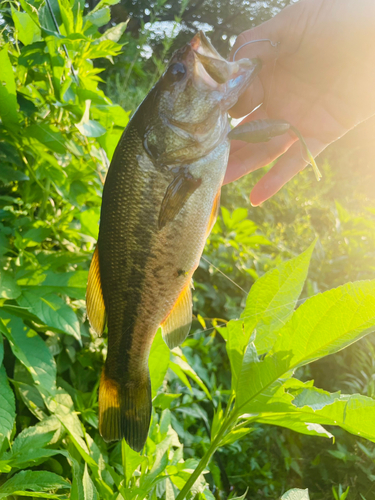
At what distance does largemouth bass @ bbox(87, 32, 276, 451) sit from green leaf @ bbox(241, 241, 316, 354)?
0.81ft

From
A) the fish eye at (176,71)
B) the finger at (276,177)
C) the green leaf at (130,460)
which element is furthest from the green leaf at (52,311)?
the finger at (276,177)

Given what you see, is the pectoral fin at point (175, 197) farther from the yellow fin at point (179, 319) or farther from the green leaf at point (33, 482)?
the green leaf at point (33, 482)

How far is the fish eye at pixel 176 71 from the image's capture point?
1.03 meters

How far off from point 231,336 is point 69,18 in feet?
3.66

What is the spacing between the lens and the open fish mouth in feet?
3.30

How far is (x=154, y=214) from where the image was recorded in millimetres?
969

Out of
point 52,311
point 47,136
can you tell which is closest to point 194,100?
point 47,136

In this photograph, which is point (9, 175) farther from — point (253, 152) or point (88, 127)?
point (253, 152)

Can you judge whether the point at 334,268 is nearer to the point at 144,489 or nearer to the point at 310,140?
the point at 310,140

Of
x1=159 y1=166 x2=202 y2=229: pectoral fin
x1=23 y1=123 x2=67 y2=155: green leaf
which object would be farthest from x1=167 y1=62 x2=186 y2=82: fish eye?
x1=23 y1=123 x2=67 y2=155: green leaf

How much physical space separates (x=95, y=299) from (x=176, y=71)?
0.64 meters

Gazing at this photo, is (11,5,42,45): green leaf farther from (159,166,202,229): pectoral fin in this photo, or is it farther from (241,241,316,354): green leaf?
(241,241,316,354): green leaf

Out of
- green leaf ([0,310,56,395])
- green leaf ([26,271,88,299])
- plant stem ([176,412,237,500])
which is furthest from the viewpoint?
green leaf ([26,271,88,299])

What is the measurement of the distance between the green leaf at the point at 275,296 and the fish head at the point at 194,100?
1.32 feet
